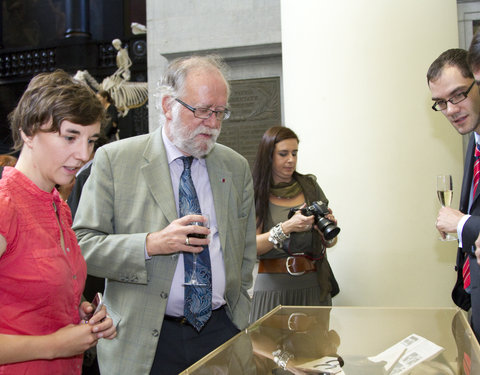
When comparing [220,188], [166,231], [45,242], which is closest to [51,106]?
[45,242]

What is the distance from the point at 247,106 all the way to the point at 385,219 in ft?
8.40

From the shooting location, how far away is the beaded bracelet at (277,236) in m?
3.15

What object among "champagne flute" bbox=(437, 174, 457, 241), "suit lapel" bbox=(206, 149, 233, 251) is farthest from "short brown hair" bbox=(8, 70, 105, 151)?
"champagne flute" bbox=(437, 174, 457, 241)

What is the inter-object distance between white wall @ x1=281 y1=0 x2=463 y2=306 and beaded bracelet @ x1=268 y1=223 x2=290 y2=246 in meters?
0.89

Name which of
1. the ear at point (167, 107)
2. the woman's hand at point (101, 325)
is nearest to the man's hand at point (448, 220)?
the ear at point (167, 107)

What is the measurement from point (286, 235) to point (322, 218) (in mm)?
257

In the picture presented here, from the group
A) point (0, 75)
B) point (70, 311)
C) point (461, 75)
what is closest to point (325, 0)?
point (461, 75)

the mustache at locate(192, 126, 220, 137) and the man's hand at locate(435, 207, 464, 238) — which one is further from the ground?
the mustache at locate(192, 126, 220, 137)

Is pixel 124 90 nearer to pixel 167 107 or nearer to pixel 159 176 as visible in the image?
pixel 167 107

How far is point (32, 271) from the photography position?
59.3 inches

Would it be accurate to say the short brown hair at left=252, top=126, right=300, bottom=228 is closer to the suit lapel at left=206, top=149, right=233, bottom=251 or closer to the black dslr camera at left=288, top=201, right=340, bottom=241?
the black dslr camera at left=288, top=201, right=340, bottom=241

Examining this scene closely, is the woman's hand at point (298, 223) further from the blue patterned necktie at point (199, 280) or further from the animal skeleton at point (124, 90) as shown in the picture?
the animal skeleton at point (124, 90)

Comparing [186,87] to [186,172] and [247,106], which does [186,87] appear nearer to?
[186,172]

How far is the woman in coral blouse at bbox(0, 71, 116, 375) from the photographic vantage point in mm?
1476
